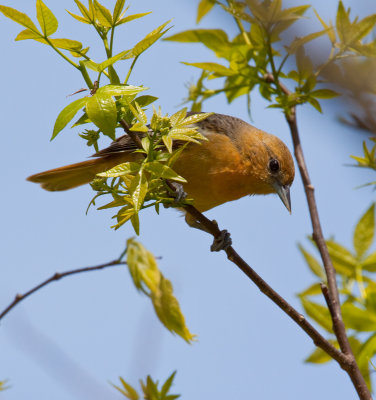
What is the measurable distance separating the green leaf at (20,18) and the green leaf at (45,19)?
4cm

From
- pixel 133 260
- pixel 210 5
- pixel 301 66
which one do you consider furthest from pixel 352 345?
pixel 210 5

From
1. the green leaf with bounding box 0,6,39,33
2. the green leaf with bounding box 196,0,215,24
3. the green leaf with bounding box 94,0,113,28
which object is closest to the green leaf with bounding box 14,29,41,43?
the green leaf with bounding box 0,6,39,33

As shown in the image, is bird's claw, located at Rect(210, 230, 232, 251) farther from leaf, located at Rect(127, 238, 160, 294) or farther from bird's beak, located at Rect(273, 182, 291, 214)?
bird's beak, located at Rect(273, 182, 291, 214)

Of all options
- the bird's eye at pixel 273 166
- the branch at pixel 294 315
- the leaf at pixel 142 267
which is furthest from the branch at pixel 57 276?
the bird's eye at pixel 273 166

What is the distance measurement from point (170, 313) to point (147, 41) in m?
1.61

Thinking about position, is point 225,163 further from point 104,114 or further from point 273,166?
point 104,114

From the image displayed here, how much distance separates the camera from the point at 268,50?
3777 mm

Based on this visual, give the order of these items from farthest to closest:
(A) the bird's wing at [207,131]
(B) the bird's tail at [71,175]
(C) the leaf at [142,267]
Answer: (B) the bird's tail at [71,175]
(A) the bird's wing at [207,131]
(C) the leaf at [142,267]

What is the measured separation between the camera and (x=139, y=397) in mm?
3193

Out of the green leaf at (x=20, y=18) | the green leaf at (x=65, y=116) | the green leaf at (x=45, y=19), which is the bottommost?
the green leaf at (x=65, y=116)

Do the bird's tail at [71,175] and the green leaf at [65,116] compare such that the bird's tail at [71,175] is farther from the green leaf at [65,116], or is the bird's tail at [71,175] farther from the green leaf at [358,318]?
the green leaf at [65,116]

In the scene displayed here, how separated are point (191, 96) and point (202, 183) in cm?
71

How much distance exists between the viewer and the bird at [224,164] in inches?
187

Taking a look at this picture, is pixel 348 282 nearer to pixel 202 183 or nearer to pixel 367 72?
pixel 202 183
